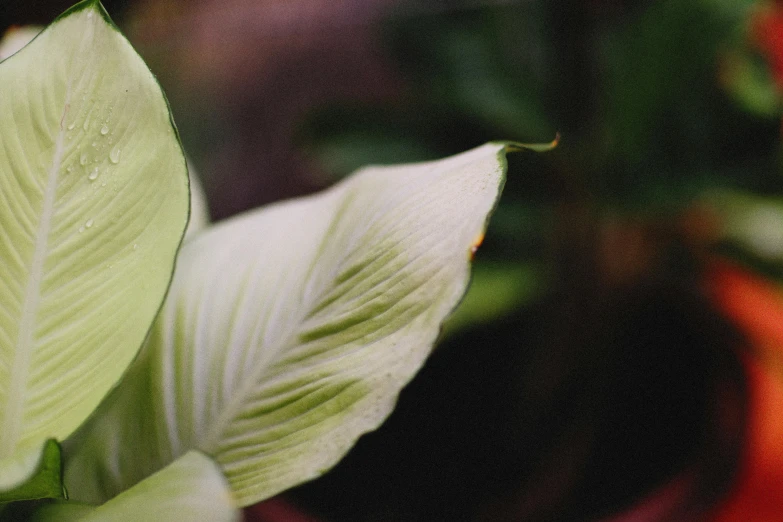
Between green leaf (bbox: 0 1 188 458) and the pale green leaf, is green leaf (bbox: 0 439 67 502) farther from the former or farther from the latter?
the pale green leaf

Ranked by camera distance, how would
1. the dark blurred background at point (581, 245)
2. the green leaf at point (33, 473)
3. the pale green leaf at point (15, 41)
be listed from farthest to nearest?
the dark blurred background at point (581, 245), the pale green leaf at point (15, 41), the green leaf at point (33, 473)

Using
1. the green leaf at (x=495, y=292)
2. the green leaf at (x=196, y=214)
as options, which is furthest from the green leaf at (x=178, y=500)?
the green leaf at (x=495, y=292)

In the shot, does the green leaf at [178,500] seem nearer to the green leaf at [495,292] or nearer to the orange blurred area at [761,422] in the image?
the green leaf at [495,292]

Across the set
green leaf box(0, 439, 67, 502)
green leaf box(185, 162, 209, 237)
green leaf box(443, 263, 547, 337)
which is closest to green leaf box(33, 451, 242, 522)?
green leaf box(0, 439, 67, 502)

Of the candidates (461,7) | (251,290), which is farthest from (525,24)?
(251,290)

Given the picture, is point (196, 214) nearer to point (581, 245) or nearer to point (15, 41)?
point (15, 41)

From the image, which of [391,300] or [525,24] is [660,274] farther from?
[391,300]

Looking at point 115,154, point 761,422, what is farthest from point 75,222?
point 761,422
